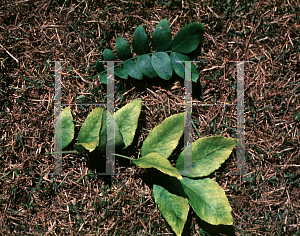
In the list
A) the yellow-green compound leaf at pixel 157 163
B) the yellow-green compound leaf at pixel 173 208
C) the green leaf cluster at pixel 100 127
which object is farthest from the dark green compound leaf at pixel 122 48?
the yellow-green compound leaf at pixel 173 208

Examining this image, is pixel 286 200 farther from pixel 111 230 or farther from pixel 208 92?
pixel 111 230

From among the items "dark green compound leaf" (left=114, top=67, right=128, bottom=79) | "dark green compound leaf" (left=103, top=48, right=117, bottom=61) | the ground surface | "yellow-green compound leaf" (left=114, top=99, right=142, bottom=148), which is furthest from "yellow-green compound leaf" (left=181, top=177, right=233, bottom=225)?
"dark green compound leaf" (left=103, top=48, right=117, bottom=61)

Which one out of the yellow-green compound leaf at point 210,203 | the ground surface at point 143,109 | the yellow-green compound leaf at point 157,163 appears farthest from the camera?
the ground surface at point 143,109

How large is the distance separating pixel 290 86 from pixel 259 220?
68 cm

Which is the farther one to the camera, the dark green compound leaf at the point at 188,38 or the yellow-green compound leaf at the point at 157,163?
the dark green compound leaf at the point at 188,38

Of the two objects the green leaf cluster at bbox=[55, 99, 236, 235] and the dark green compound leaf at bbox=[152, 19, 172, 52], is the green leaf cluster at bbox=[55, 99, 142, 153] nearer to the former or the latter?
the green leaf cluster at bbox=[55, 99, 236, 235]

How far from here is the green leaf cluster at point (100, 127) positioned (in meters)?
1.21

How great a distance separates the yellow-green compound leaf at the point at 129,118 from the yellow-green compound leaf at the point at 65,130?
8.8 inches

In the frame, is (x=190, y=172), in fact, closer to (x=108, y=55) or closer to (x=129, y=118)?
(x=129, y=118)

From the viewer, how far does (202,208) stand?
3.96ft

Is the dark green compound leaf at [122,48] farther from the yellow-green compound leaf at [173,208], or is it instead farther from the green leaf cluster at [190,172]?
the yellow-green compound leaf at [173,208]

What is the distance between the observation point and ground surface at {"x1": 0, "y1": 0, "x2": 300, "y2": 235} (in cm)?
133

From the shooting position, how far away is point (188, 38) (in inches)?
48.9

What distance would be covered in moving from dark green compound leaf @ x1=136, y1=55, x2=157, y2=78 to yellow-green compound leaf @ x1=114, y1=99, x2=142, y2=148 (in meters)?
0.13
